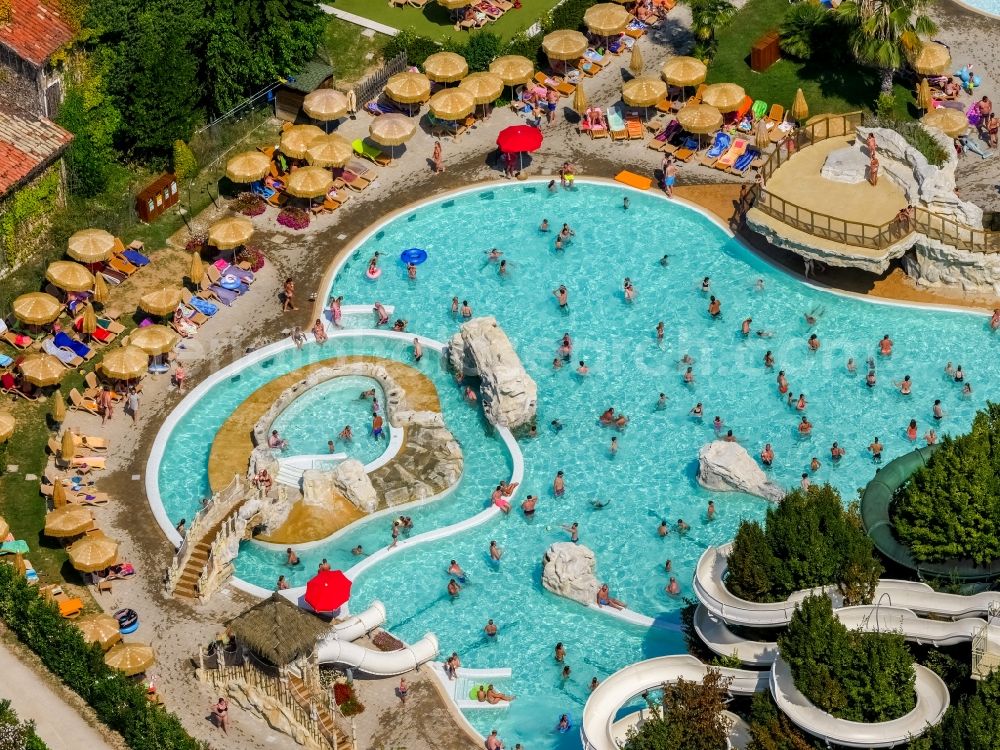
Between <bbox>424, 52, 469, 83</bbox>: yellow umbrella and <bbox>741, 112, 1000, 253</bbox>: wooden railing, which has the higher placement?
<bbox>741, 112, 1000, 253</bbox>: wooden railing

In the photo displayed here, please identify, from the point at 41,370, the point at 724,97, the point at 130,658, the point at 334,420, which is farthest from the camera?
the point at 724,97

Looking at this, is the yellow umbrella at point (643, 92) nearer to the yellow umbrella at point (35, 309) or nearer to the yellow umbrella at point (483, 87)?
the yellow umbrella at point (483, 87)

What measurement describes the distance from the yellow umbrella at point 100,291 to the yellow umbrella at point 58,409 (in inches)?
200

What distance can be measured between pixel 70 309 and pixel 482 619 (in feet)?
65.5

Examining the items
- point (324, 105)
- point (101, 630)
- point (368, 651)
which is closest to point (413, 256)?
point (324, 105)

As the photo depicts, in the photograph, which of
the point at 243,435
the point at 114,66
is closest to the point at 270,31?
the point at 114,66

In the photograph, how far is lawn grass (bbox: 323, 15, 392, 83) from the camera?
81.1 metres

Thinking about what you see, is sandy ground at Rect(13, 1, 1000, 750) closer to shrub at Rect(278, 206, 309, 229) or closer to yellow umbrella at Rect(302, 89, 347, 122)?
shrub at Rect(278, 206, 309, 229)

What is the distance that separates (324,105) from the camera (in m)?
77.0

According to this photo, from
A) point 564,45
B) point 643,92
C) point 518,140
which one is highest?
point 643,92

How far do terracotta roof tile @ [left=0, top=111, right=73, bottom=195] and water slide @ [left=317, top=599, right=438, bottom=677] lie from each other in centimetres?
2177

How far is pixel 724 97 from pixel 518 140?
8427 millimetres

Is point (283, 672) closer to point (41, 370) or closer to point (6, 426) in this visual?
point (6, 426)

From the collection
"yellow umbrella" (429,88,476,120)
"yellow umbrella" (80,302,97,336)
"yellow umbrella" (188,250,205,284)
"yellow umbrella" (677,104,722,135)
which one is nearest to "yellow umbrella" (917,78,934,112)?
"yellow umbrella" (677,104,722,135)
